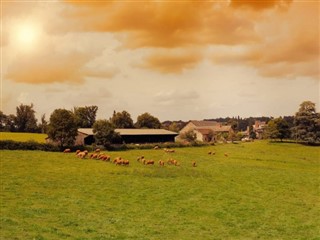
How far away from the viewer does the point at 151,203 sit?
2917 cm

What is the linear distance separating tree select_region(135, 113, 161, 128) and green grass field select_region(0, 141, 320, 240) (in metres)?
91.1

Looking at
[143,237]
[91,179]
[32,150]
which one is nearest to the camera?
[143,237]

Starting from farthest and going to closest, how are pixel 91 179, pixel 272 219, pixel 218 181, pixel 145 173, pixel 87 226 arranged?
1. pixel 145 173
2. pixel 218 181
3. pixel 91 179
4. pixel 272 219
5. pixel 87 226

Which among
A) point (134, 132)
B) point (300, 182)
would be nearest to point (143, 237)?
point (300, 182)

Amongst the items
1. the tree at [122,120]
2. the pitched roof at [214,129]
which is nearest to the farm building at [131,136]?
the tree at [122,120]

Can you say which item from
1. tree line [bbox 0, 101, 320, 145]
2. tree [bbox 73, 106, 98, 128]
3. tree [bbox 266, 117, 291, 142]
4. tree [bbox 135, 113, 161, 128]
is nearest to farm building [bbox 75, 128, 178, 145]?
tree line [bbox 0, 101, 320, 145]

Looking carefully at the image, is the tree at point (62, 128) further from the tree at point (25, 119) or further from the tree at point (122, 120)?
the tree at point (25, 119)

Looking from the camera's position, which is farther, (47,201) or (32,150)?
A: (32,150)

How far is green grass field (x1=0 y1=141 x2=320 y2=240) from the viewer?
73.4 ft

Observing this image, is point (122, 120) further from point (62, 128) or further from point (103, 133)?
point (62, 128)

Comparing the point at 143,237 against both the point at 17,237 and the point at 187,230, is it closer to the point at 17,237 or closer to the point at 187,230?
the point at 187,230

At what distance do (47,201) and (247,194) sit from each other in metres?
18.7

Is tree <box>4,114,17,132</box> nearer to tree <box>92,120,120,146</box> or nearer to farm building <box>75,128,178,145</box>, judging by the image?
farm building <box>75,128,178,145</box>

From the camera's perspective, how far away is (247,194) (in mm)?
34656
